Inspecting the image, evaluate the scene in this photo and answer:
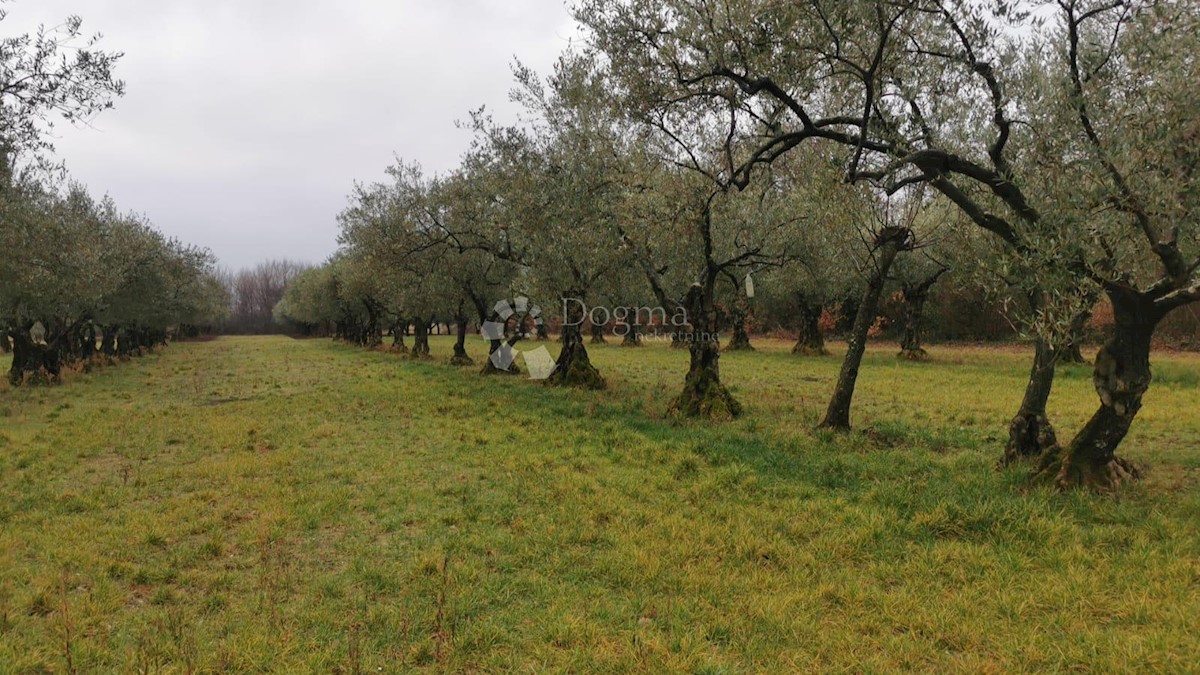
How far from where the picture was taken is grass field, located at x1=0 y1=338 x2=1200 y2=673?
16.3 feet

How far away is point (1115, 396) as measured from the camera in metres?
7.98

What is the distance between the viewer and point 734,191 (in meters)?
15.9

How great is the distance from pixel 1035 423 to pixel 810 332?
28.2 m

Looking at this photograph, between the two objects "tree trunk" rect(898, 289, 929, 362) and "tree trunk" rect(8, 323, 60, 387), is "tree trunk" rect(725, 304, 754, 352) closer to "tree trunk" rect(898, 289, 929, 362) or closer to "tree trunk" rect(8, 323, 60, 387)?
"tree trunk" rect(898, 289, 929, 362)

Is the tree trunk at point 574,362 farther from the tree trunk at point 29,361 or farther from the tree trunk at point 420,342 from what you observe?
the tree trunk at point 29,361

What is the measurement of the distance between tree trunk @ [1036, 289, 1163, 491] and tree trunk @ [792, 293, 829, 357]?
1116 inches

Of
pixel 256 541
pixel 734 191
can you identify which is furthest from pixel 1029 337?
pixel 256 541

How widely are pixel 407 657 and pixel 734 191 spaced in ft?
45.7

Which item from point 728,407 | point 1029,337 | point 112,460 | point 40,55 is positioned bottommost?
point 112,460

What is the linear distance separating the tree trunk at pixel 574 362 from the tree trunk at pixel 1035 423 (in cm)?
1359

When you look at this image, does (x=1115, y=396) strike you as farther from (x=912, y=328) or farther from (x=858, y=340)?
(x=912, y=328)

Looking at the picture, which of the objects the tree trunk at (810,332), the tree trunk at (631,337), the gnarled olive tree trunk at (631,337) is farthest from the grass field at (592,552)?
the tree trunk at (631,337)

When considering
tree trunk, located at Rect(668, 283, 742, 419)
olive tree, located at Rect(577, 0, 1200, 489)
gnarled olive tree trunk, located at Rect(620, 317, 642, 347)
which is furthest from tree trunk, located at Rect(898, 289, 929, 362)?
olive tree, located at Rect(577, 0, 1200, 489)

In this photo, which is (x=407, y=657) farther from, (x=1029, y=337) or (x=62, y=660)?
(x=1029, y=337)
